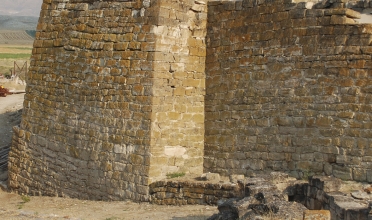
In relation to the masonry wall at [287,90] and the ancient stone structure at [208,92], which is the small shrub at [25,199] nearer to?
the ancient stone structure at [208,92]

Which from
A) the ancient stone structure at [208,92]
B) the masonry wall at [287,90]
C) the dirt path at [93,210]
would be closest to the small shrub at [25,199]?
the dirt path at [93,210]

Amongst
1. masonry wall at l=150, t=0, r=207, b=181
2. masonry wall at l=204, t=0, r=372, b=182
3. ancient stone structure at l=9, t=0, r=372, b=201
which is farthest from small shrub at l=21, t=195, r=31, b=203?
masonry wall at l=204, t=0, r=372, b=182

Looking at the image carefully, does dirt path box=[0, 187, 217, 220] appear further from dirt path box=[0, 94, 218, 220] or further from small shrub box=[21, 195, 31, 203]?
small shrub box=[21, 195, 31, 203]

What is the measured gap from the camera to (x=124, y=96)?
11.9 metres

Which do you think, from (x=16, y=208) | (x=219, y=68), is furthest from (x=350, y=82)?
(x=16, y=208)

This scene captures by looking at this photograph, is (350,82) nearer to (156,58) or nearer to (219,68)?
(219,68)

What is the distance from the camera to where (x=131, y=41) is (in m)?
11.8

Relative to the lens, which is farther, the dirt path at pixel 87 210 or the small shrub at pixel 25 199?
the small shrub at pixel 25 199

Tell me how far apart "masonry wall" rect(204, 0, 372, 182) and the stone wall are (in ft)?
1.55

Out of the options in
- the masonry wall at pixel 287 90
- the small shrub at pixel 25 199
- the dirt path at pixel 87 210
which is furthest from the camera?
the small shrub at pixel 25 199

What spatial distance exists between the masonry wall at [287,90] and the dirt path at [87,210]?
1.55 metres

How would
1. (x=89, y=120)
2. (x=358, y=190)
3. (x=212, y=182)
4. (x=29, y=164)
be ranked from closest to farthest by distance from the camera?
(x=358, y=190) < (x=212, y=182) < (x=89, y=120) < (x=29, y=164)

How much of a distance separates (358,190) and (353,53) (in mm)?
2214

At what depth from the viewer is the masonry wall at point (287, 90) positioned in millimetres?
10258
